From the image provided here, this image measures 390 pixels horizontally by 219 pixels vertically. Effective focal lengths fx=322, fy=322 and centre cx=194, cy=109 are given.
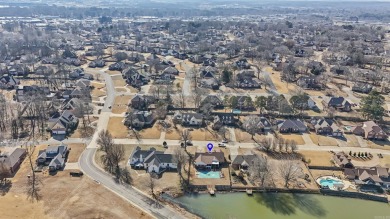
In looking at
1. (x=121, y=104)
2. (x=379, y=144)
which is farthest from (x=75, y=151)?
(x=379, y=144)

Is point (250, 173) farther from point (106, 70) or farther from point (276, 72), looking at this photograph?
point (106, 70)

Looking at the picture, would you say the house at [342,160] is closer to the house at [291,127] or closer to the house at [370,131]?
the house at [291,127]

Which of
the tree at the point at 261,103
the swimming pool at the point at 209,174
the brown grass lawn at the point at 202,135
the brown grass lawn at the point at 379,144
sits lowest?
the swimming pool at the point at 209,174

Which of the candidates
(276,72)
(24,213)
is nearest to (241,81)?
(276,72)

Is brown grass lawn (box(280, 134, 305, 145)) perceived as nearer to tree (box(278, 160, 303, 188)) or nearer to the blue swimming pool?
tree (box(278, 160, 303, 188))

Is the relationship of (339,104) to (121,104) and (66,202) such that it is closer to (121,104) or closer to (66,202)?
(121,104)

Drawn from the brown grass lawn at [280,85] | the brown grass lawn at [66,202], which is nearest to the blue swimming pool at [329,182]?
the brown grass lawn at [66,202]

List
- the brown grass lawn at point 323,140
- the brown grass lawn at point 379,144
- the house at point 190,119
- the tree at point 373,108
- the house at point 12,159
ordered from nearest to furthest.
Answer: the house at point 12,159, the brown grass lawn at point 379,144, the brown grass lawn at point 323,140, the house at point 190,119, the tree at point 373,108
